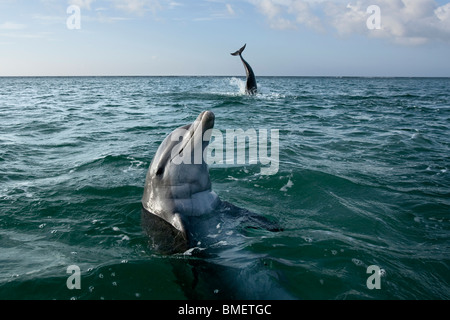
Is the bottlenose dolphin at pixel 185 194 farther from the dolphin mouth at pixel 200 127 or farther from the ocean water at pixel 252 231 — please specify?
the ocean water at pixel 252 231

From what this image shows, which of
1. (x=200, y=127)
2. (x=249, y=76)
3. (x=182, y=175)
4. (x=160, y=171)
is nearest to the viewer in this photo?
(x=200, y=127)

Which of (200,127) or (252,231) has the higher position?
(200,127)

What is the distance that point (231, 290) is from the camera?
407cm

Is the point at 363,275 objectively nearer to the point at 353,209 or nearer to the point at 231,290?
the point at 231,290

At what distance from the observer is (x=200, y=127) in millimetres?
5137

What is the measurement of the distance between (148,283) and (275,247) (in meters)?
1.89

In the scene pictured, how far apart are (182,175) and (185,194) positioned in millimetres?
295

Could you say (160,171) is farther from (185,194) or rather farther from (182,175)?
(185,194)

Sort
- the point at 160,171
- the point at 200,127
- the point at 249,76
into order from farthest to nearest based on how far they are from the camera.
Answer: the point at 249,76 → the point at 160,171 → the point at 200,127

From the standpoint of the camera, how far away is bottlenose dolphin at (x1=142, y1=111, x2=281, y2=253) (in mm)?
5148

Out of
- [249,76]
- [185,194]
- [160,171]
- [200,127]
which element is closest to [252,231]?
[185,194]
